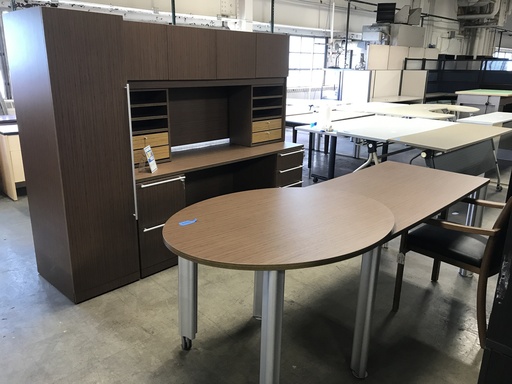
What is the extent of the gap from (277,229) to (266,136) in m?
2.20

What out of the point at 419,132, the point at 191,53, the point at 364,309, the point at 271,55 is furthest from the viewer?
the point at 419,132

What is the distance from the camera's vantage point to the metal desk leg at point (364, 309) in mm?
1838

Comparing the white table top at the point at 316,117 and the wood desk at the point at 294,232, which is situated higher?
the white table top at the point at 316,117

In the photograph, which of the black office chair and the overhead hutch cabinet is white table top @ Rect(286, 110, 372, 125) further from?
the black office chair

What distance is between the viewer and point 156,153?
2973 millimetres

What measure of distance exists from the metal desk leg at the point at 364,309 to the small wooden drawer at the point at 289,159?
1916 millimetres

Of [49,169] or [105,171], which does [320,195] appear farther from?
[49,169]

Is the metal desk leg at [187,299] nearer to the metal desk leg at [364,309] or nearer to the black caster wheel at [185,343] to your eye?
the black caster wheel at [185,343]

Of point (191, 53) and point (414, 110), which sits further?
point (414, 110)

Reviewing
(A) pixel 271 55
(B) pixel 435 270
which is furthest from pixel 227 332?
(A) pixel 271 55

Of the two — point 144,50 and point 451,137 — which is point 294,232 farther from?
point 451,137

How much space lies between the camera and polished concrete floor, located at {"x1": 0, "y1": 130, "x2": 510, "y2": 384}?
199 cm

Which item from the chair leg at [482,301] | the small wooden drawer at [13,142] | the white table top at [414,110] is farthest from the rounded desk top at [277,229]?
the white table top at [414,110]

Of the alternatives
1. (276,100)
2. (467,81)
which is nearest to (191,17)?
(276,100)
